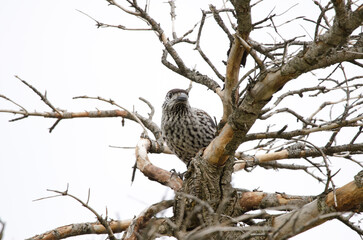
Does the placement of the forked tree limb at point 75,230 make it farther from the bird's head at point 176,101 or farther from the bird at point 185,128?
the bird's head at point 176,101

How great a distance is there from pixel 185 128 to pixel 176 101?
39 centimetres

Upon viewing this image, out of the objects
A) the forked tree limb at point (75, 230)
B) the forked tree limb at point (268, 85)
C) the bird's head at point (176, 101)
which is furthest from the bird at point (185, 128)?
the forked tree limb at point (268, 85)

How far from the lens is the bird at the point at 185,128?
5.05 meters

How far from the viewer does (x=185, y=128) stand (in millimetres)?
5086

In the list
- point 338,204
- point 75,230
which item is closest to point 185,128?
point 75,230

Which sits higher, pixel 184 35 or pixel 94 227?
pixel 184 35

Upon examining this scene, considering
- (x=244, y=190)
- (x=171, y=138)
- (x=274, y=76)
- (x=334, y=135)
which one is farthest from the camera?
(x=171, y=138)

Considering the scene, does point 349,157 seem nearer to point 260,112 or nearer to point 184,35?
point 260,112

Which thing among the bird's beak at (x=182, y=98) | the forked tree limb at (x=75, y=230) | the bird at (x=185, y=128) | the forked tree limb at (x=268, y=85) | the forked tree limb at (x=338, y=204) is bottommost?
the forked tree limb at (x=338, y=204)

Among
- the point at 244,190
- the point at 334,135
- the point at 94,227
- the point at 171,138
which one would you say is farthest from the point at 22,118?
the point at 334,135

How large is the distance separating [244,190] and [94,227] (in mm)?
1547

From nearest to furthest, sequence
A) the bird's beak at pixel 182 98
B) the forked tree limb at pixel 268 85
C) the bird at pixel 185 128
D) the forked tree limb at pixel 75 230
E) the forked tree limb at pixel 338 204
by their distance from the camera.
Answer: the forked tree limb at pixel 268 85
the forked tree limb at pixel 338 204
the forked tree limb at pixel 75 230
the bird at pixel 185 128
the bird's beak at pixel 182 98

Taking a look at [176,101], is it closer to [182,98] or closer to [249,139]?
[182,98]

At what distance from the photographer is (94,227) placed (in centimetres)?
446
